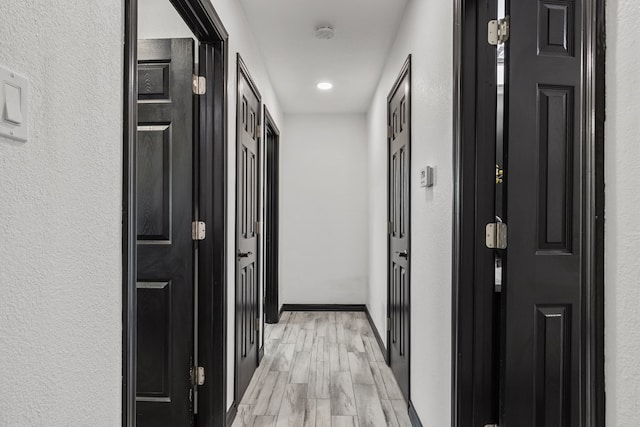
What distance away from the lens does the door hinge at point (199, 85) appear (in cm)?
221

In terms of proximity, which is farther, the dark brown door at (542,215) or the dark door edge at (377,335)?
the dark door edge at (377,335)

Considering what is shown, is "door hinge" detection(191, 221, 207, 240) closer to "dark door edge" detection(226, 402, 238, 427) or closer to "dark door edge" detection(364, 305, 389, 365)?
"dark door edge" detection(226, 402, 238, 427)

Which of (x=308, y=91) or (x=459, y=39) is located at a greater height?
(x=308, y=91)

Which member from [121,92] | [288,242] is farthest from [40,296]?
[288,242]

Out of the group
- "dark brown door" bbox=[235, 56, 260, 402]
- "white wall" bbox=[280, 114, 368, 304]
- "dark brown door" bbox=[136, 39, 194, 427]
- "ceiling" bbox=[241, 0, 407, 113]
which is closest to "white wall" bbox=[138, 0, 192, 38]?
"dark brown door" bbox=[136, 39, 194, 427]

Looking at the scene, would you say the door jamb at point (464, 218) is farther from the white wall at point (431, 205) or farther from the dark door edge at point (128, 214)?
the dark door edge at point (128, 214)

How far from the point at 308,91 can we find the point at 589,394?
4165mm

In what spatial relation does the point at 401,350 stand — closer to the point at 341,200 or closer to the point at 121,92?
the point at 121,92

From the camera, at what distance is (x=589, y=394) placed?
779 mm

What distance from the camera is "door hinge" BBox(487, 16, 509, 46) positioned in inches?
64.5

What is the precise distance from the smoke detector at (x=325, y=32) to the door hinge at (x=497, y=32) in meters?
1.57

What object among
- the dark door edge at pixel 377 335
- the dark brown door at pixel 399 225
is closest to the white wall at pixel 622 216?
the dark brown door at pixel 399 225

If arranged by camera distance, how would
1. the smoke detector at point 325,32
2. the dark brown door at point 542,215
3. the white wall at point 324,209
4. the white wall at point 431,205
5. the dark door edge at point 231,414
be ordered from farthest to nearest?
the white wall at point 324,209 → the smoke detector at point 325,32 → the dark door edge at point 231,414 → the white wall at point 431,205 → the dark brown door at point 542,215

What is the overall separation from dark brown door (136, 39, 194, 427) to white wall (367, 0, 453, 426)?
1148mm
